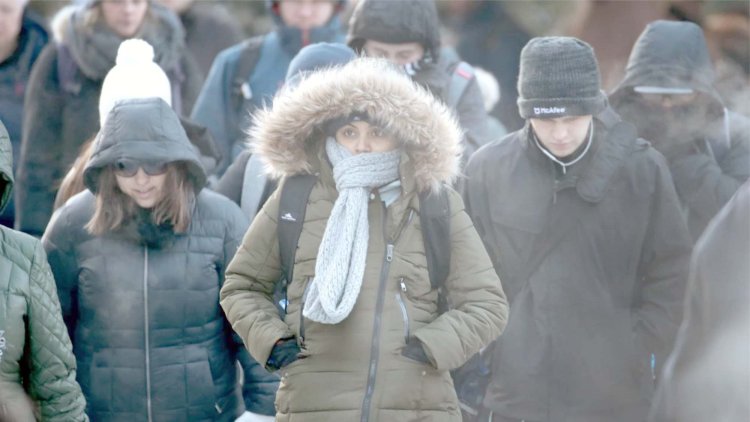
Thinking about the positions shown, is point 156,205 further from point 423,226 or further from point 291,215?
point 423,226

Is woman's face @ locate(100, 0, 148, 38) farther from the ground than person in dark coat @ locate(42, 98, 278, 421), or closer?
farther from the ground

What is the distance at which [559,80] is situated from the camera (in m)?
6.22

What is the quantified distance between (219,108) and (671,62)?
229 centimetres

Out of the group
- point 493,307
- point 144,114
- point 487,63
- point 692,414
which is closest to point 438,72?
point 144,114

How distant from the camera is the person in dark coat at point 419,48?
7.41 meters

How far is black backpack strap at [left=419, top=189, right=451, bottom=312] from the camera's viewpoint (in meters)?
5.33

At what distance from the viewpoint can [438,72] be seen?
7453 mm

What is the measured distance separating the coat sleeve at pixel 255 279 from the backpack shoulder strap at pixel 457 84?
214 centimetres

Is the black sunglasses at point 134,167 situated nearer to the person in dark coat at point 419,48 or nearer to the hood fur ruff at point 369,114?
the hood fur ruff at point 369,114

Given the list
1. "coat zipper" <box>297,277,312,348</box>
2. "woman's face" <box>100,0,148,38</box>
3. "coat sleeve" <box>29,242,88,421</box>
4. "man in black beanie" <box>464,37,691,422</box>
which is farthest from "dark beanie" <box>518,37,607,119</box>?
"woman's face" <box>100,0,148,38</box>

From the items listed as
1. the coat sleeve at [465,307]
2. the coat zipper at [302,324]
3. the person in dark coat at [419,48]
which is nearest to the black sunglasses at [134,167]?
the coat zipper at [302,324]

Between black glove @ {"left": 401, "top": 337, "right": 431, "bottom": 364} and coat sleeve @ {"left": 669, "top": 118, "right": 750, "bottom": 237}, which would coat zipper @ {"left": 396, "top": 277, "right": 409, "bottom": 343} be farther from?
coat sleeve @ {"left": 669, "top": 118, "right": 750, "bottom": 237}

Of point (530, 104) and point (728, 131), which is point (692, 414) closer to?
point (530, 104)

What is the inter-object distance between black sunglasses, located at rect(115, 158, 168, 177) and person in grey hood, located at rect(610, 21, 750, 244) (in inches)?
90.5
